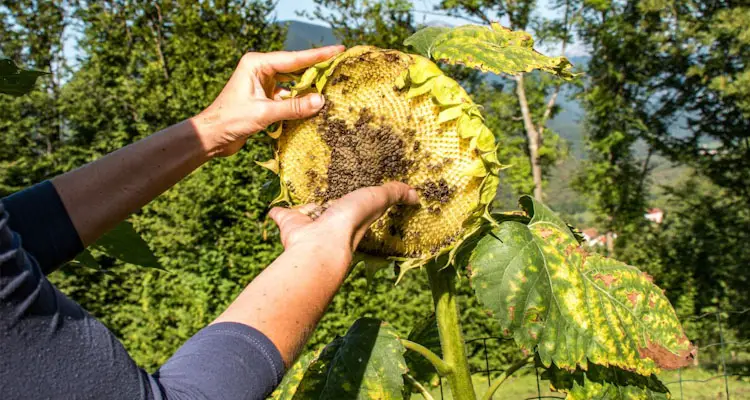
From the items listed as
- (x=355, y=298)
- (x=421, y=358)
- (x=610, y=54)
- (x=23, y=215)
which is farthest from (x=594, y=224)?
(x=23, y=215)

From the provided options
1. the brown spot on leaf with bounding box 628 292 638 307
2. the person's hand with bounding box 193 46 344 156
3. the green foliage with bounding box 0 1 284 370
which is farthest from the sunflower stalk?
the green foliage with bounding box 0 1 284 370

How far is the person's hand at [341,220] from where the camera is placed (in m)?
1.02

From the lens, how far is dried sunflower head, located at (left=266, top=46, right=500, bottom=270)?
1.31 metres

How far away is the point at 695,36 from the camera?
12.6 m

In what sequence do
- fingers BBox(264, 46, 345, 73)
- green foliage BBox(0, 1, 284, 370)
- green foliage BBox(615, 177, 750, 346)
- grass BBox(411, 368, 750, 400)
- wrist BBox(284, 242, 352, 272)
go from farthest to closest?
green foliage BBox(615, 177, 750, 346) → grass BBox(411, 368, 750, 400) → green foliage BBox(0, 1, 284, 370) → fingers BBox(264, 46, 345, 73) → wrist BBox(284, 242, 352, 272)

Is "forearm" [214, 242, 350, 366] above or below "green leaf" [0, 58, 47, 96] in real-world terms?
below

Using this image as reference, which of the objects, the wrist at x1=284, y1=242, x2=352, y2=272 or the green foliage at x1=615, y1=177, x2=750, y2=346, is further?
the green foliage at x1=615, y1=177, x2=750, y2=346

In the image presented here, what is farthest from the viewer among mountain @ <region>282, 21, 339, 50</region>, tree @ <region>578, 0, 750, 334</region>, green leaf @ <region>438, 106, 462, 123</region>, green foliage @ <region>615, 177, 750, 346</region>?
tree @ <region>578, 0, 750, 334</region>

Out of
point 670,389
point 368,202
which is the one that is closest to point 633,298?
point 368,202

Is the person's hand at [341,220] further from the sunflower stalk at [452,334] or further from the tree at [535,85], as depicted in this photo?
the tree at [535,85]

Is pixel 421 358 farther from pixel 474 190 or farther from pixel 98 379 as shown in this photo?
pixel 98 379

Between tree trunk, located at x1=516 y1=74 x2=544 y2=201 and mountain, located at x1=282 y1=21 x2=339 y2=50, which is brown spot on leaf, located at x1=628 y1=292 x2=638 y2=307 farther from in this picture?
tree trunk, located at x1=516 y1=74 x2=544 y2=201

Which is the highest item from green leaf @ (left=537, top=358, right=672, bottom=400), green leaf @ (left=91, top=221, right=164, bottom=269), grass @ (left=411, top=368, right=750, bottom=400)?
green leaf @ (left=91, top=221, right=164, bottom=269)

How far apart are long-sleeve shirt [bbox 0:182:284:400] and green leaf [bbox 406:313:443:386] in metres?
1.05
